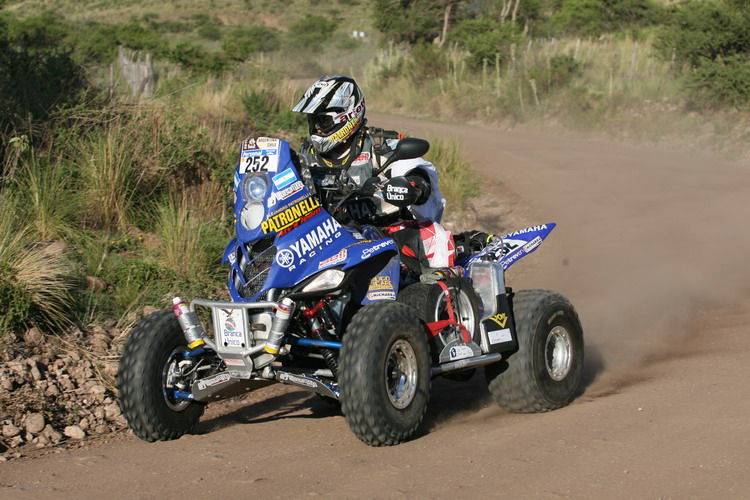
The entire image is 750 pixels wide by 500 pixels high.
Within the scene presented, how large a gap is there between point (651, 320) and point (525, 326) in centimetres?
353

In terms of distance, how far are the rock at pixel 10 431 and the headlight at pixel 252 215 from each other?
2245 mm

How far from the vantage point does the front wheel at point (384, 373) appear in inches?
211

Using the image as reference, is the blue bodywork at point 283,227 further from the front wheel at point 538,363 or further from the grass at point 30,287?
the grass at point 30,287

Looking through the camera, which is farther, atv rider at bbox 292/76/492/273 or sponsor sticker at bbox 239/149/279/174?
atv rider at bbox 292/76/492/273

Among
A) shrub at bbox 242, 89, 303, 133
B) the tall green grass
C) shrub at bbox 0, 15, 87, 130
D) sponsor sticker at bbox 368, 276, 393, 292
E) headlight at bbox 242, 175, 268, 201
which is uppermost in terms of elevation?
shrub at bbox 0, 15, 87, 130

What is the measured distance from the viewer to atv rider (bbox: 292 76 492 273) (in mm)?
6551

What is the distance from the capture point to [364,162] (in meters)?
6.70

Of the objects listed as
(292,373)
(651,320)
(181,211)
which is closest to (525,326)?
(292,373)

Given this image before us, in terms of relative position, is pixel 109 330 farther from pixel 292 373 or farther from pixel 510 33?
pixel 510 33

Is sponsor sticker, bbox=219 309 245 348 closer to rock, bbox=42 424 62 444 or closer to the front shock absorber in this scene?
the front shock absorber

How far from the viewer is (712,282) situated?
1093 cm

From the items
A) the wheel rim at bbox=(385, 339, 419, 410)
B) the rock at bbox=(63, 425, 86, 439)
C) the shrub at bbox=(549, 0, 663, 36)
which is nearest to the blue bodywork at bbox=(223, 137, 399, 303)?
the wheel rim at bbox=(385, 339, 419, 410)

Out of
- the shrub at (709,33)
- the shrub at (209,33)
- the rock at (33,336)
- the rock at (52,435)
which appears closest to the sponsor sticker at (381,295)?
the rock at (52,435)

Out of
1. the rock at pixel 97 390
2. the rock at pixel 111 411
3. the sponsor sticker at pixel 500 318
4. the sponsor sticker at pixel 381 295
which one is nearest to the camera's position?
the sponsor sticker at pixel 381 295
